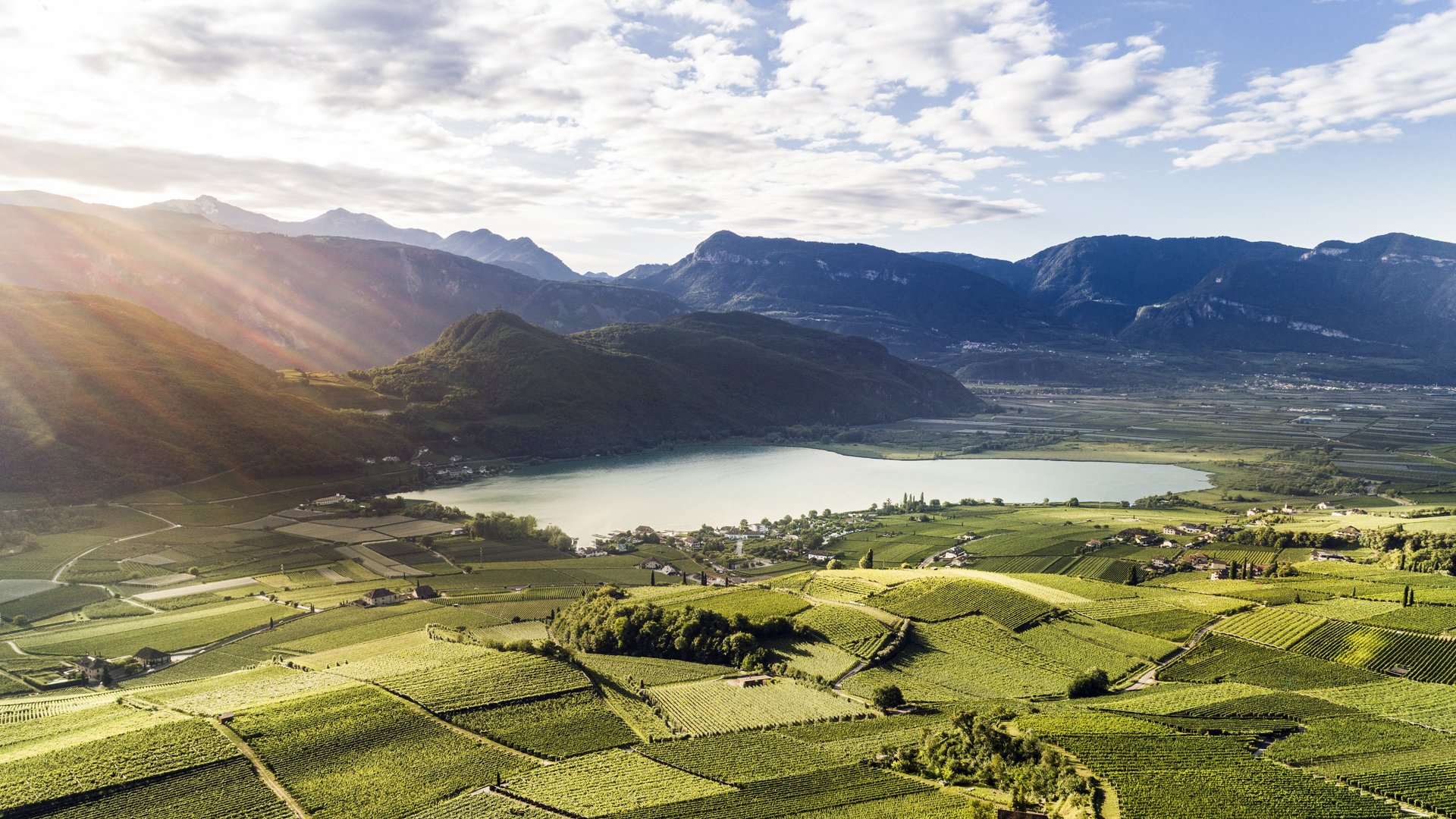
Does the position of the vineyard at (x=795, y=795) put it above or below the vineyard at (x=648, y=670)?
above

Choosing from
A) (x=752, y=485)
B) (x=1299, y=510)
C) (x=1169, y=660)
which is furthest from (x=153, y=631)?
(x=1299, y=510)

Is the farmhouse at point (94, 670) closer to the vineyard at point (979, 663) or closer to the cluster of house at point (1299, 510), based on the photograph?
the vineyard at point (979, 663)

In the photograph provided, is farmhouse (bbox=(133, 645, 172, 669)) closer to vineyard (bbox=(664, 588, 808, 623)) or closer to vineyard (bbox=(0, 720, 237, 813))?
vineyard (bbox=(0, 720, 237, 813))

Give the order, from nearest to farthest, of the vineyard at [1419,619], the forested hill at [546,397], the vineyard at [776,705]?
the vineyard at [776,705] → the vineyard at [1419,619] → the forested hill at [546,397]

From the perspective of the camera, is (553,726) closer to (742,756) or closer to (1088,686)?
(742,756)

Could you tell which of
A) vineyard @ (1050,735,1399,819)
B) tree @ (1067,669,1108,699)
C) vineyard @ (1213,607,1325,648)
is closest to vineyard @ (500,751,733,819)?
vineyard @ (1050,735,1399,819)

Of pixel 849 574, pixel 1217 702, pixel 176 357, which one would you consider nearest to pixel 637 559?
pixel 849 574

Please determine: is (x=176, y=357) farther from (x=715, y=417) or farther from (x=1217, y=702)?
(x=1217, y=702)

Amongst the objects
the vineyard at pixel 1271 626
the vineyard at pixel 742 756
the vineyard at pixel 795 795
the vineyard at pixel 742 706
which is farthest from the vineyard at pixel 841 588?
the vineyard at pixel 795 795

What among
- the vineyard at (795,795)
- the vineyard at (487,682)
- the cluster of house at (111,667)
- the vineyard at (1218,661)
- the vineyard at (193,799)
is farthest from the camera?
the cluster of house at (111,667)
